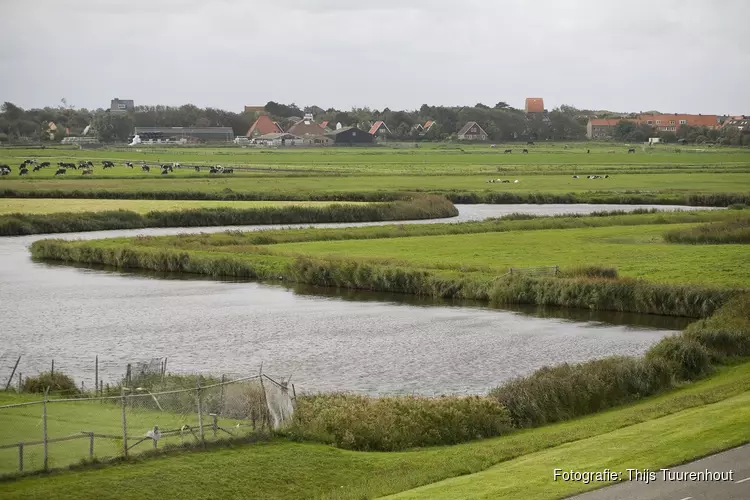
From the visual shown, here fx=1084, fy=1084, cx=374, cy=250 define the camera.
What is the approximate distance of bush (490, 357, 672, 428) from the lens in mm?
28031

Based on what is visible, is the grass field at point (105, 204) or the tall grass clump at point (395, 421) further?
the grass field at point (105, 204)

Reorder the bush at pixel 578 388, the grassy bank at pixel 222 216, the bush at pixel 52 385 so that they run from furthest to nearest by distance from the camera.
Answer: the grassy bank at pixel 222 216 → the bush at pixel 52 385 → the bush at pixel 578 388

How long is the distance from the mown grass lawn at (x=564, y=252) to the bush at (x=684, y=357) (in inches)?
563

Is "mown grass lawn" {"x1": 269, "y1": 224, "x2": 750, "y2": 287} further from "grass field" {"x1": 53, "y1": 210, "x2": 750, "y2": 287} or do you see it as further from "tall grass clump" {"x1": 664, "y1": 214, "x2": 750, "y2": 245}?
"tall grass clump" {"x1": 664, "y1": 214, "x2": 750, "y2": 245}

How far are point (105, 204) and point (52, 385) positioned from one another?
66.4m

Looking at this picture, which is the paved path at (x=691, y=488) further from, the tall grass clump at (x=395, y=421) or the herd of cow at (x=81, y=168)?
the herd of cow at (x=81, y=168)

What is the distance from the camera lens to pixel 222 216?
3445 inches

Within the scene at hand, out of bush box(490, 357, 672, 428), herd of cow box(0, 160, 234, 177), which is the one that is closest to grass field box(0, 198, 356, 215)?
herd of cow box(0, 160, 234, 177)

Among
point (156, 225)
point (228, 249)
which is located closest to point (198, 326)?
point (228, 249)

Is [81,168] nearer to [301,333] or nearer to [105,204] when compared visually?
[105,204]

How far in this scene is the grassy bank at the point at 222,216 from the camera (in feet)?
272

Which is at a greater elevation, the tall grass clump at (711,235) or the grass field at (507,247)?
the tall grass clump at (711,235)

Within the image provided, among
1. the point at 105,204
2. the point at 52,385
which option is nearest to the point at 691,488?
the point at 52,385

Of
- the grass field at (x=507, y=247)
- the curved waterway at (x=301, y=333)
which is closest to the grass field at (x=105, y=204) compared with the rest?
the grass field at (x=507, y=247)
